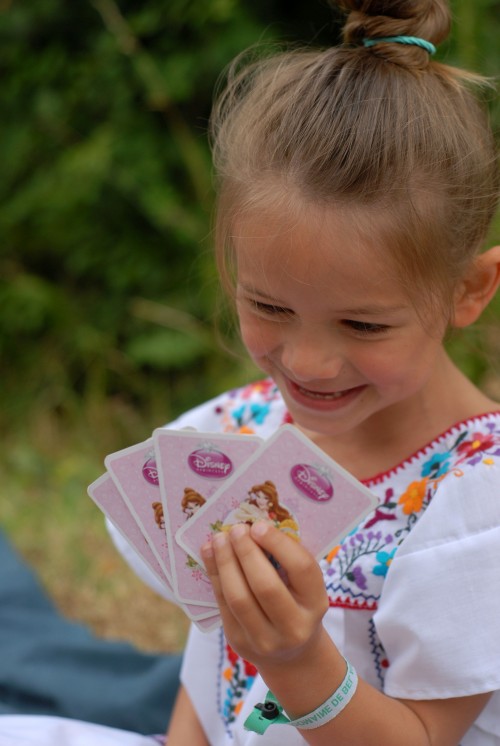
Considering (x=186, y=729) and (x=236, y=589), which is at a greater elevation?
(x=236, y=589)

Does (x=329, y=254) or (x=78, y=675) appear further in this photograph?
(x=78, y=675)

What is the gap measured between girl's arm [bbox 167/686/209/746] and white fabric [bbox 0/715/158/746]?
51mm

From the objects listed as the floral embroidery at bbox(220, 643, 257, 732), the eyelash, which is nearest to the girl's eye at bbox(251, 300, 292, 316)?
the eyelash

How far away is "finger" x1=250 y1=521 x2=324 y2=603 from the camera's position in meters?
1.08

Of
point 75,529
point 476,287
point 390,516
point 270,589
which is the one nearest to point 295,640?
point 270,589

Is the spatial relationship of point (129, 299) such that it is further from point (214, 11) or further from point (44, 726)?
point (44, 726)

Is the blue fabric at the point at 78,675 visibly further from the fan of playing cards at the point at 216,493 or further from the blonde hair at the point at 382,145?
the blonde hair at the point at 382,145

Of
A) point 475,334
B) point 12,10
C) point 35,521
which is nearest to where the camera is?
point 475,334

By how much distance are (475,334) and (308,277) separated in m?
1.42

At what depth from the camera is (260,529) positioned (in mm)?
1098

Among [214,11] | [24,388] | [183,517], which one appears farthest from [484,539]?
[24,388]

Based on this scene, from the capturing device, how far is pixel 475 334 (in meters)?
2.52

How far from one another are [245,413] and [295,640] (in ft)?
2.20

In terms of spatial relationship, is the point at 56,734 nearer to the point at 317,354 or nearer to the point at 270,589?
the point at 270,589
